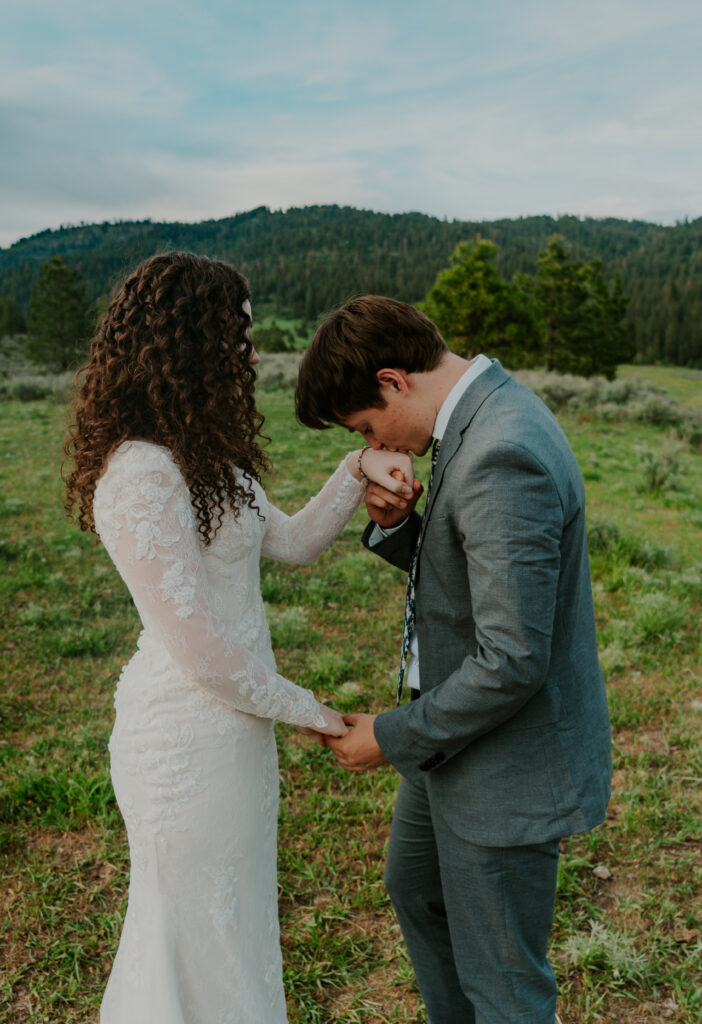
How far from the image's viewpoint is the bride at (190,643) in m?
2.12

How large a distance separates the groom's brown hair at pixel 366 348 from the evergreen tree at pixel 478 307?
32829 mm

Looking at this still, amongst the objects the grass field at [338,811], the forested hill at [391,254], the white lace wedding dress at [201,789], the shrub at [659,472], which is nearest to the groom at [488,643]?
the white lace wedding dress at [201,789]

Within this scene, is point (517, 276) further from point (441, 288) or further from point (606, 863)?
point (606, 863)

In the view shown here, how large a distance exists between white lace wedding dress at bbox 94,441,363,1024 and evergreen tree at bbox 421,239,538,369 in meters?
33.0

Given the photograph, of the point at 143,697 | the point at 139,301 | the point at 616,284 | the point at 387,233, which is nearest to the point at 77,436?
the point at 139,301

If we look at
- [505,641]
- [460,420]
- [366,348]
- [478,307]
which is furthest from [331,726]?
[478,307]

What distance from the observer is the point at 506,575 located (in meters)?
1.75

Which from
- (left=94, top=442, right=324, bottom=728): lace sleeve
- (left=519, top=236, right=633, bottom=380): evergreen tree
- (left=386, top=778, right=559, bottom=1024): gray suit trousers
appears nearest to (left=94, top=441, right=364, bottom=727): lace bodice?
(left=94, top=442, right=324, bottom=728): lace sleeve

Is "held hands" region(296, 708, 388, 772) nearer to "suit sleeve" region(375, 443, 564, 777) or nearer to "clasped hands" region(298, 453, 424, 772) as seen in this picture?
"clasped hands" region(298, 453, 424, 772)

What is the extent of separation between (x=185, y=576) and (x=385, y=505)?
3.09ft

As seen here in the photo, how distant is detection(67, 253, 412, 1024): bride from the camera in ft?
6.95

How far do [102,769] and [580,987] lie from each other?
9.67 ft

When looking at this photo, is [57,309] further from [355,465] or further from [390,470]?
[390,470]

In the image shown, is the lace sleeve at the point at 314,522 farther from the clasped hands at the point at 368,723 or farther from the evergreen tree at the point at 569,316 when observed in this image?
the evergreen tree at the point at 569,316
